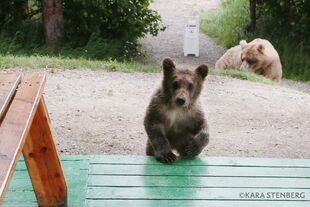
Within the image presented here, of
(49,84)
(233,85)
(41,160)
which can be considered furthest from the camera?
(233,85)

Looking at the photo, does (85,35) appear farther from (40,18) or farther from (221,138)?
(221,138)

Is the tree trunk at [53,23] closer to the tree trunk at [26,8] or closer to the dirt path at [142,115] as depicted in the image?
the tree trunk at [26,8]

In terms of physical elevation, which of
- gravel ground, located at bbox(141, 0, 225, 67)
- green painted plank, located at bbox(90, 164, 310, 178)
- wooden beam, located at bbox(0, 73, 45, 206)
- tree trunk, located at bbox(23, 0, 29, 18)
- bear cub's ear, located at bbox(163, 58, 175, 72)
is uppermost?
wooden beam, located at bbox(0, 73, 45, 206)

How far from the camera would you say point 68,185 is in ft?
12.2

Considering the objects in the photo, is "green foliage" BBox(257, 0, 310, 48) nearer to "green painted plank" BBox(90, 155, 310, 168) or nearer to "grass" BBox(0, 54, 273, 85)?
"grass" BBox(0, 54, 273, 85)

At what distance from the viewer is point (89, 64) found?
33.3ft

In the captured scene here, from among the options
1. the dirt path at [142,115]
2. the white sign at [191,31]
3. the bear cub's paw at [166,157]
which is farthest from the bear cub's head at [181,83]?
the white sign at [191,31]

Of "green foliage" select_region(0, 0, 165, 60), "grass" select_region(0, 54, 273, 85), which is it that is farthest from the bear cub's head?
"green foliage" select_region(0, 0, 165, 60)

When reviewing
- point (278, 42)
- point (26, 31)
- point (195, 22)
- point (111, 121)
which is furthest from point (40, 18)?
point (111, 121)

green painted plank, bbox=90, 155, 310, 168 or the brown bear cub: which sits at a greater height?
the brown bear cub

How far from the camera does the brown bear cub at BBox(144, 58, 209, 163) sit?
434 centimetres

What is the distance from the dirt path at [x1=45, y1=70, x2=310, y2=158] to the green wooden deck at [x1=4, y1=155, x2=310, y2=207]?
89.9 inches

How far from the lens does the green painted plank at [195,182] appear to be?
3703mm

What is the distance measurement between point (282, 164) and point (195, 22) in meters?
10.1
